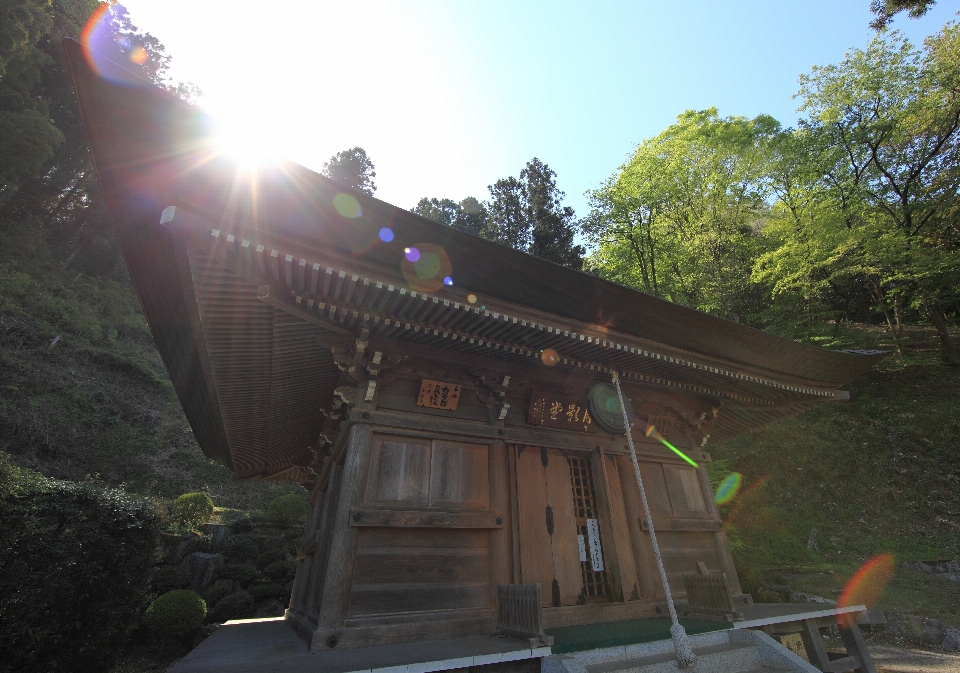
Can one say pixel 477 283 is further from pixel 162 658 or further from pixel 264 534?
pixel 264 534

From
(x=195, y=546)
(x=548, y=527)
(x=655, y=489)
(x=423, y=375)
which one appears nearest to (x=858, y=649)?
(x=655, y=489)

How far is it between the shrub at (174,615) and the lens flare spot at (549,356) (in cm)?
1242

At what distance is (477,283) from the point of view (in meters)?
5.39

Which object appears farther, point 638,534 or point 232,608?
point 232,608

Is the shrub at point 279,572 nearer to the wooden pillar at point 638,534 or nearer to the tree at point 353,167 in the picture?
the wooden pillar at point 638,534

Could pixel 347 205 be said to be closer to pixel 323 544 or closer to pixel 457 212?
pixel 323 544

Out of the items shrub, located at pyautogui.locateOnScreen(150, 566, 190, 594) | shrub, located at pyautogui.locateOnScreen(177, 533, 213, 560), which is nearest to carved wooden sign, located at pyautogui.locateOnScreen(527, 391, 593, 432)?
shrub, located at pyautogui.locateOnScreen(150, 566, 190, 594)

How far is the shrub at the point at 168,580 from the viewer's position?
13969 mm

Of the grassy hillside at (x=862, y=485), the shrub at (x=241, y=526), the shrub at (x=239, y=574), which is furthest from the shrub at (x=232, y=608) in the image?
the grassy hillside at (x=862, y=485)

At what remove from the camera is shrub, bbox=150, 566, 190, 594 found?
14.0 m

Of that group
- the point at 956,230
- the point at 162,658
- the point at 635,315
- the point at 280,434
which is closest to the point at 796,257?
the point at 956,230

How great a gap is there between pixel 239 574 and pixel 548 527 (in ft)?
47.3

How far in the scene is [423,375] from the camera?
251 inches

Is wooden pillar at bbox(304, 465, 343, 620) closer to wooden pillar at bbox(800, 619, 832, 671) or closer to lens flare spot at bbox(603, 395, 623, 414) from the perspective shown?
lens flare spot at bbox(603, 395, 623, 414)
